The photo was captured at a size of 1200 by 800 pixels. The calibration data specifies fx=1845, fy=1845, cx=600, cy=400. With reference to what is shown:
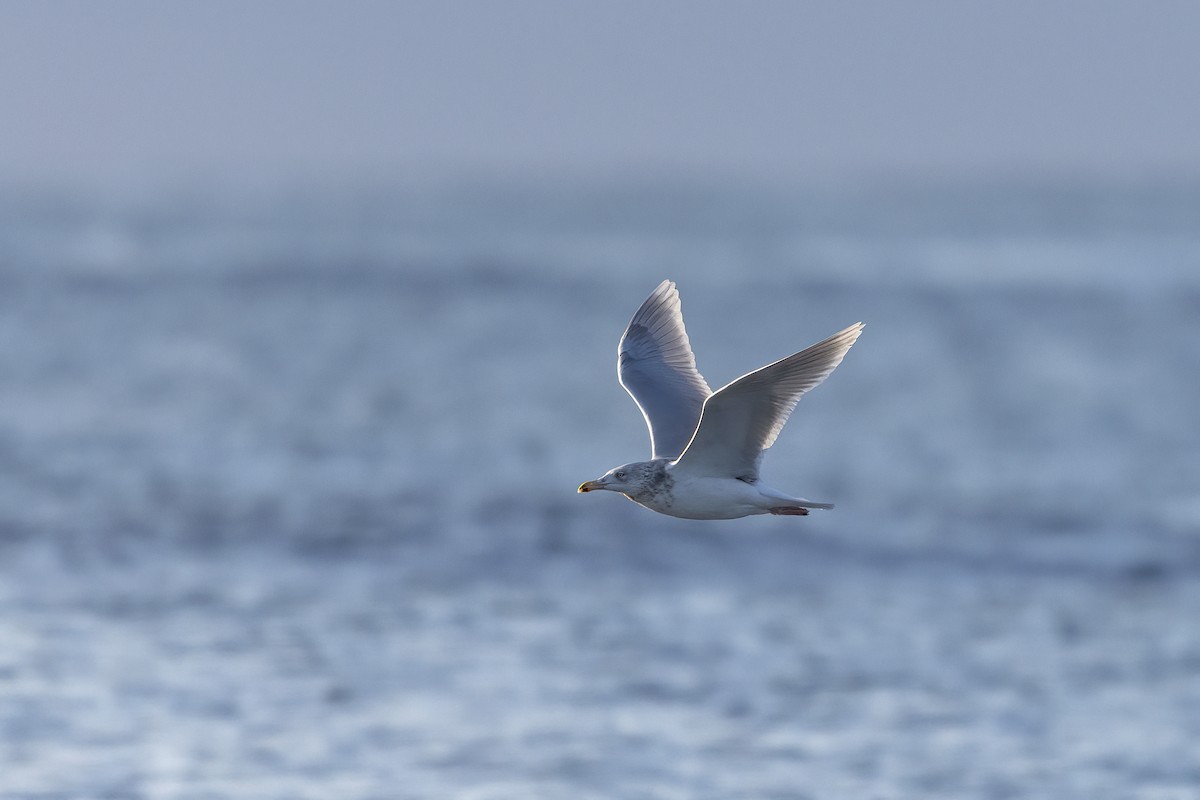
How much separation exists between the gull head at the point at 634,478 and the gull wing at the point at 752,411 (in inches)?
7.1

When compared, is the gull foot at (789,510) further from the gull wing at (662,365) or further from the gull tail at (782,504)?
the gull wing at (662,365)

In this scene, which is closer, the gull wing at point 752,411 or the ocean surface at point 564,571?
the gull wing at point 752,411

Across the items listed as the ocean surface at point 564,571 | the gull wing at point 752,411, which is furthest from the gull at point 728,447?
the ocean surface at point 564,571

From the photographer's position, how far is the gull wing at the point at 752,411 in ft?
30.4

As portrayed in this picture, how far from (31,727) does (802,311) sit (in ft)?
116

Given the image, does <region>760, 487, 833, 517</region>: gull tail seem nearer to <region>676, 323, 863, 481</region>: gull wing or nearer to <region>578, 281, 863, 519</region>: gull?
<region>578, 281, 863, 519</region>: gull

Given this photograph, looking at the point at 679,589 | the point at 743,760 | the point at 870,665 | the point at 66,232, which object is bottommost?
the point at 743,760

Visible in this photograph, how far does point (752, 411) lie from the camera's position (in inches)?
379

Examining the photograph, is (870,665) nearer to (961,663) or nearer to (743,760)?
(961,663)

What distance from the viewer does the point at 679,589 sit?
19016 millimetres

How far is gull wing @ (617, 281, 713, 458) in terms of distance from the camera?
36.1 ft

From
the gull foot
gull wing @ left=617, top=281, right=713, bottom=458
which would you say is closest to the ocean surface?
gull wing @ left=617, top=281, right=713, bottom=458

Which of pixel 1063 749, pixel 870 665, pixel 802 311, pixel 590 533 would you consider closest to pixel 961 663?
pixel 870 665

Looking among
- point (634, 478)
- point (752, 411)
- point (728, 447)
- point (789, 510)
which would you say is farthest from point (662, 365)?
point (789, 510)
